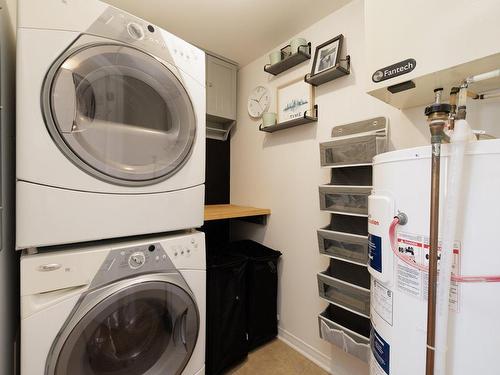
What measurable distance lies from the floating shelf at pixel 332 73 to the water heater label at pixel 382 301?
1174 mm

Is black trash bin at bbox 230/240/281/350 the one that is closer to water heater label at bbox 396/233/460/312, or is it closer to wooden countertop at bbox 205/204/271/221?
wooden countertop at bbox 205/204/271/221

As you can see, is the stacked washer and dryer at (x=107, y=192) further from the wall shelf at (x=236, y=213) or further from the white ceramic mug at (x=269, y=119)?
the white ceramic mug at (x=269, y=119)

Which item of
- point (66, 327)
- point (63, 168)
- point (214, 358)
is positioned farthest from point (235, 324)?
point (63, 168)

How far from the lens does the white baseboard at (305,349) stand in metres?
1.54

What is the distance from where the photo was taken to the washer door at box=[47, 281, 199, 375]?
2.58 ft

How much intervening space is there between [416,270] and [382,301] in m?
0.18

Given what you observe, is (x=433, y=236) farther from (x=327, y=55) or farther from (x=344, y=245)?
(x=327, y=55)

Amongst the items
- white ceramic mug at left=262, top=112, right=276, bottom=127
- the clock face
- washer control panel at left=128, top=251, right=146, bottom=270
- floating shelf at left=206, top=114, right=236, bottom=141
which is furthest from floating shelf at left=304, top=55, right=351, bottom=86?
washer control panel at left=128, top=251, right=146, bottom=270

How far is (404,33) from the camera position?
0.83m

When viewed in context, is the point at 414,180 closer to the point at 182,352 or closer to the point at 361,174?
the point at 361,174

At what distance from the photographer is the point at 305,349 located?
5.45ft

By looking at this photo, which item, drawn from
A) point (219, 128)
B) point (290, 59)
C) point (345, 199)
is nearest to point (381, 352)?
point (345, 199)

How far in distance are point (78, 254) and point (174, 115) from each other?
65cm

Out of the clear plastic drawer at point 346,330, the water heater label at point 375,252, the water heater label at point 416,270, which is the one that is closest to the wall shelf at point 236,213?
the clear plastic drawer at point 346,330
